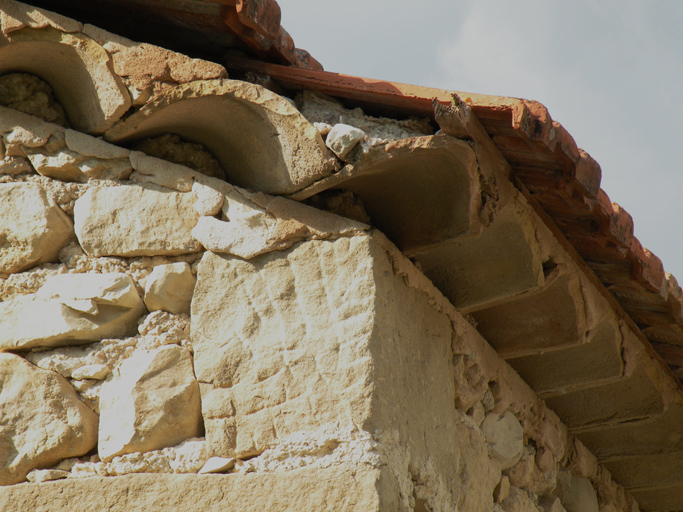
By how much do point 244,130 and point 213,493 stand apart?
1.01 m

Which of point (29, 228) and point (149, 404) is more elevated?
point (29, 228)

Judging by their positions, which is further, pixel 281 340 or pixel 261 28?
pixel 261 28

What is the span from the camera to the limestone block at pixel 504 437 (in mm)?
3053

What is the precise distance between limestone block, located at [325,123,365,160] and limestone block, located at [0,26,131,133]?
1.96 ft

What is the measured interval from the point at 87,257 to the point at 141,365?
379mm

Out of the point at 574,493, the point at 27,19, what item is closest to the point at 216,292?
the point at 27,19

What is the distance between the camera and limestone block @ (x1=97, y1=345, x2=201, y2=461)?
2.22 meters

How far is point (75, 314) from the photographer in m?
2.36

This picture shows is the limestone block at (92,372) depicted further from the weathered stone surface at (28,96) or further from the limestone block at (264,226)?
the weathered stone surface at (28,96)

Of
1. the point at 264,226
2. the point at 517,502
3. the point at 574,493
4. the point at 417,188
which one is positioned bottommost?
the point at 517,502

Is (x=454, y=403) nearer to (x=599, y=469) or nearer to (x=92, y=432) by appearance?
(x=92, y=432)

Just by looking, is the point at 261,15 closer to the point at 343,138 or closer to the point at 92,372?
the point at 343,138

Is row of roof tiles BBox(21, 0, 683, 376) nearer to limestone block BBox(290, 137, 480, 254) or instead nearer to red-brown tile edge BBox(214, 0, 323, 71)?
red-brown tile edge BBox(214, 0, 323, 71)

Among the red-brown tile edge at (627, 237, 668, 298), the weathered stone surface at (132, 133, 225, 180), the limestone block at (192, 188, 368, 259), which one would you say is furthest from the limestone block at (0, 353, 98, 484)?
the red-brown tile edge at (627, 237, 668, 298)
